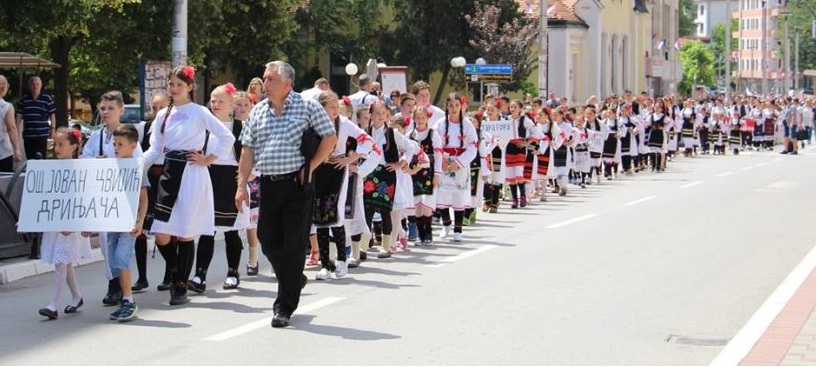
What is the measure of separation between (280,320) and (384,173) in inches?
193

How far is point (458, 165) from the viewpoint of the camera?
1706 cm

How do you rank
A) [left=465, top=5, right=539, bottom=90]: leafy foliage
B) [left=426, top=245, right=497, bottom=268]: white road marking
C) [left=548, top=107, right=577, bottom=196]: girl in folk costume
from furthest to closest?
[left=465, top=5, right=539, bottom=90]: leafy foliage
[left=548, top=107, right=577, bottom=196]: girl in folk costume
[left=426, top=245, right=497, bottom=268]: white road marking

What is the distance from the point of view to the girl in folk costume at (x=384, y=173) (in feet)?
47.8

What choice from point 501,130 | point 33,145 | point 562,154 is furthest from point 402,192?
point 562,154

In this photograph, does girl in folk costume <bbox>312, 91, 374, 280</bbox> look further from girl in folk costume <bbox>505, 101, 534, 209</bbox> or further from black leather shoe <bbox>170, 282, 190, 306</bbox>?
Result: girl in folk costume <bbox>505, 101, 534, 209</bbox>

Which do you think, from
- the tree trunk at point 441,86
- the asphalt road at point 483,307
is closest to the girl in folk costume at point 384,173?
the asphalt road at point 483,307

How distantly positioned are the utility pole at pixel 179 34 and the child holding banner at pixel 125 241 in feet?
35.4

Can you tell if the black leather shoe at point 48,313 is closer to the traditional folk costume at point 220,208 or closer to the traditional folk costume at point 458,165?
the traditional folk costume at point 220,208

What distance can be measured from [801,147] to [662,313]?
43.2 meters

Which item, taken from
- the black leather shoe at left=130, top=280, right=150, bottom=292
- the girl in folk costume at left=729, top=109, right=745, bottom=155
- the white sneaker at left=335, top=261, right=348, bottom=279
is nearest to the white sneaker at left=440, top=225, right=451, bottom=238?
the white sneaker at left=335, top=261, right=348, bottom=279

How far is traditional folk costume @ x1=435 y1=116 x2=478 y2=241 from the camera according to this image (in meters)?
16.9

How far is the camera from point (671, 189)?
2675 cm

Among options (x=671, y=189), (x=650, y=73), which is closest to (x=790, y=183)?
(x=671, y=189)

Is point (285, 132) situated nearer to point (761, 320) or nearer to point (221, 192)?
point (221, 192)
